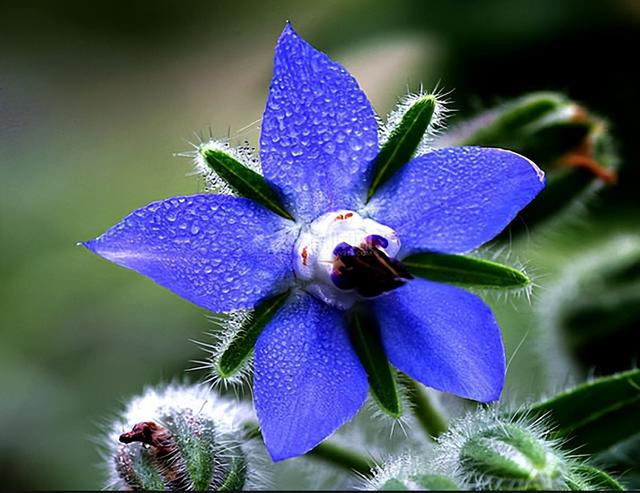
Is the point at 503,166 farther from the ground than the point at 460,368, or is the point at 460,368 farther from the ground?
the point at 503,166

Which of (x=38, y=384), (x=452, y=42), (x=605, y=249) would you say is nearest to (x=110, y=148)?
(x=38, y=384)

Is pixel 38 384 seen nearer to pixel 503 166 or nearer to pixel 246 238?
pixel 246 238

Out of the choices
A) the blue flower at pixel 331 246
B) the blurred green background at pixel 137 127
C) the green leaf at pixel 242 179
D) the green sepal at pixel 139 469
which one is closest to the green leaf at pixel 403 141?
the blue flower at pixel 331 246

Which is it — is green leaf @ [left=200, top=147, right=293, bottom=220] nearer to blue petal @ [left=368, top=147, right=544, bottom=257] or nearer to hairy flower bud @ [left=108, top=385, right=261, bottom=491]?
blue petal @ [left=368, top=147, right=544, bottom=257]

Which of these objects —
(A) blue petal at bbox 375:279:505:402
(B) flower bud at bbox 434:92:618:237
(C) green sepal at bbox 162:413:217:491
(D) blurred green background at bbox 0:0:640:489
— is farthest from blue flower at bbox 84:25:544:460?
(D) blurred green background at bbox 0:0:640:489

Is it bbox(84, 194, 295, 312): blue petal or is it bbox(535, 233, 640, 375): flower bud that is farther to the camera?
bbox(535, 233, 640, 375): flower bud

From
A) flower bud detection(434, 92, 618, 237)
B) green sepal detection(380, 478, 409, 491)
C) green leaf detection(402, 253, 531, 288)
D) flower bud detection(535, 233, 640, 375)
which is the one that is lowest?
green sepal detection(380, 478, 409, 491)
